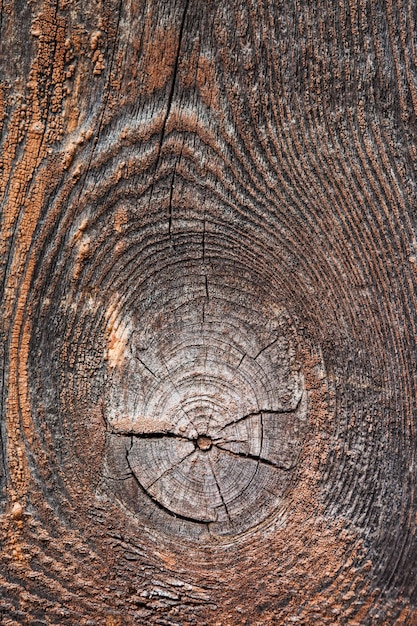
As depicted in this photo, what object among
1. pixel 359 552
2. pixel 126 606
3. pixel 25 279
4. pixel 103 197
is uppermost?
pixel 103 197

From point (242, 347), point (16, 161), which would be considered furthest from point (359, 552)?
point (16, 161)

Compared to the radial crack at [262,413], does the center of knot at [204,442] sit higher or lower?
lower

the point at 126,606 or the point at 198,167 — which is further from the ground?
the point at 198,167

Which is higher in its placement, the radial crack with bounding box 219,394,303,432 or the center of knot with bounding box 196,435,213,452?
the radial crack with bounding box 219,394,303,432

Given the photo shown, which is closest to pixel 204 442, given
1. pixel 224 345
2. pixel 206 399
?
pixel 206 399

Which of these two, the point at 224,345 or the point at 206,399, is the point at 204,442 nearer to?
the point at 206,399

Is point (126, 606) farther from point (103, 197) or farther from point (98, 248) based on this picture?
point (103, 197)
